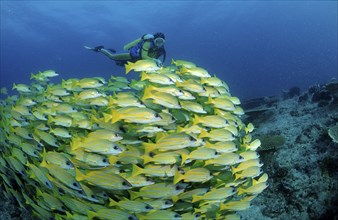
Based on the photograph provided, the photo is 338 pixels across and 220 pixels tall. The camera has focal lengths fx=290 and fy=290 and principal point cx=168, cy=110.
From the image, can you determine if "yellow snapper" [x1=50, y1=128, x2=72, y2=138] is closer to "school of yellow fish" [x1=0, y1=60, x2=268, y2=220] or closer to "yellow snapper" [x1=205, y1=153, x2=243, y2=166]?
"school of yellow fish" [x1=0, y1=60, x2=268, y2=220]

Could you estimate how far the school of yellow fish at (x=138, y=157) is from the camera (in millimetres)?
3727

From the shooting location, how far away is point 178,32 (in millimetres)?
72812

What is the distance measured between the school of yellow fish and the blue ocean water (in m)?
30.0

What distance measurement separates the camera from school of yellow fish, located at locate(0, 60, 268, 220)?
3.73 m

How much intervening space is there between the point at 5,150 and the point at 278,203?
216 inches

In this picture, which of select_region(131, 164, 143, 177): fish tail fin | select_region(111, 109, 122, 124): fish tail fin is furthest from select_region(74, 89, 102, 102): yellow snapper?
select_region(131, 164, 143, 177): fish tail fin

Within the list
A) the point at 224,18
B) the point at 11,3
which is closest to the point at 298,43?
the point at 224,18

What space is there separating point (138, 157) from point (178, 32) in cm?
7170

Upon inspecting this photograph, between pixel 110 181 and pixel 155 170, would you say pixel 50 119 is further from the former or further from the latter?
pixel 155 170

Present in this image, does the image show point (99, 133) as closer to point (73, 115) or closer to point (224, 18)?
point (73, 115)

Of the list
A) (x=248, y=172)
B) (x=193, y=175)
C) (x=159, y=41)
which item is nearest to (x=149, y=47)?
Answer: (x=159, y=41)

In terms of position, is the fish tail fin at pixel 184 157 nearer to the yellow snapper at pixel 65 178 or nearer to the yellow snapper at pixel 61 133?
the yellow snapper at pixel 65 178

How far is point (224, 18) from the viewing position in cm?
6188

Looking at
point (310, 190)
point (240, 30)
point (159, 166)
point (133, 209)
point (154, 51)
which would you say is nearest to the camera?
point (133, 209)
